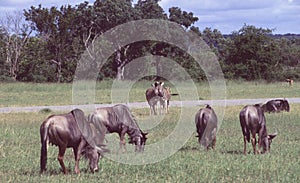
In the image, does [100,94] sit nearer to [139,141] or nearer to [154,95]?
[154,95]

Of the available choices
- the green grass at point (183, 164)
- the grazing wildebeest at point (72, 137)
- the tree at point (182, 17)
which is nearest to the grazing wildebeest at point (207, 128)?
the green grass at point (183, 164)

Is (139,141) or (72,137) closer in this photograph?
(72,137)

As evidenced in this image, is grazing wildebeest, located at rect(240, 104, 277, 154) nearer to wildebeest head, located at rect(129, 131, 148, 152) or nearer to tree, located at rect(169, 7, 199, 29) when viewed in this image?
wildebeest head, located at rect(129, 131, 148, 152)

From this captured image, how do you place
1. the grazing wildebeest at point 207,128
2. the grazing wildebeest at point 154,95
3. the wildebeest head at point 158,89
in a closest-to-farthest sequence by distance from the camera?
1. the grazing wildebeest at point 207,128
2. the grazing wildebeest at point 154,95
3. the wildebeest head at point 158,89

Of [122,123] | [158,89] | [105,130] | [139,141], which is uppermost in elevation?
[158,89]

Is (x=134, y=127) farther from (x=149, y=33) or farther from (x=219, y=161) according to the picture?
(x=149, y=33)

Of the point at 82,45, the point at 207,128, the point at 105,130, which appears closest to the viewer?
the point at 105,130

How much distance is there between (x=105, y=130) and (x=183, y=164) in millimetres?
2708

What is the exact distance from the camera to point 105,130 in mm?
13180

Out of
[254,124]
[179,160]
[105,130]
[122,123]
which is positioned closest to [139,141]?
[122,123]

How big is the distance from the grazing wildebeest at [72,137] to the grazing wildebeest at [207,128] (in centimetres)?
377

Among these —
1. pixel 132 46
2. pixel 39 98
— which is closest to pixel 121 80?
pixel 39 98

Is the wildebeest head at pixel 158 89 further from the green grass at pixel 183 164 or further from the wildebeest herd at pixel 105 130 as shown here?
the wildebeest herd at pixel 105 130

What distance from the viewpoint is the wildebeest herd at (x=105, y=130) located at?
379 inches
